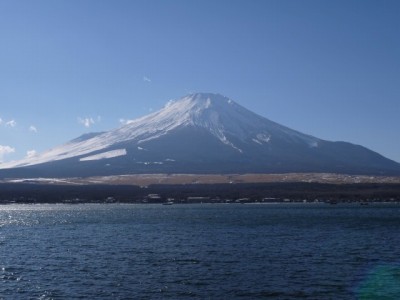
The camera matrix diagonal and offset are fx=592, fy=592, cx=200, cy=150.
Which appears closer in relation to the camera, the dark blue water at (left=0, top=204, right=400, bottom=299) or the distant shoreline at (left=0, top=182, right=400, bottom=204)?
the dark blue water at (left=0, top=204, right=400, bottom=299)

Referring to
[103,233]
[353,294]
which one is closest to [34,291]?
[353,294]

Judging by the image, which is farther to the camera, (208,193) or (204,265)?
(208,193)

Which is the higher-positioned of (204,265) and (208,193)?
(208,193)

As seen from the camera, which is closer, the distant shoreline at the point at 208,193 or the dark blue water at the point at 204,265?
the dark blue water at the point at 204,265

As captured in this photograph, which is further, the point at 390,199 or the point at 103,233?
the point at 390,199

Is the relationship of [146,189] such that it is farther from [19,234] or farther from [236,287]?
[236,287]

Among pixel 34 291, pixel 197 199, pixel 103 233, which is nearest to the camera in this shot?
pixel 34 291

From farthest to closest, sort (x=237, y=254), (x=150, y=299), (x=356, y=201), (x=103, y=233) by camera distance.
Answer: (x=356, y=201), (x=103, y=233), (x=237, y=254), (x=150, y=299)

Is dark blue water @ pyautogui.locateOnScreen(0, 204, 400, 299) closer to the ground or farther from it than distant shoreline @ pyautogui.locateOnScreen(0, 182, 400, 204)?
closer to the ground

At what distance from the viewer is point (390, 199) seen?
464 feet

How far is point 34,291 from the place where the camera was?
2691 centimetres

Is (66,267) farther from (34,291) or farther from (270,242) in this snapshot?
(270,242)

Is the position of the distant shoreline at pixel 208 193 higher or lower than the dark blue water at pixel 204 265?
higher

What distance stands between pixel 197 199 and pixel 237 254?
10915 centimetres
